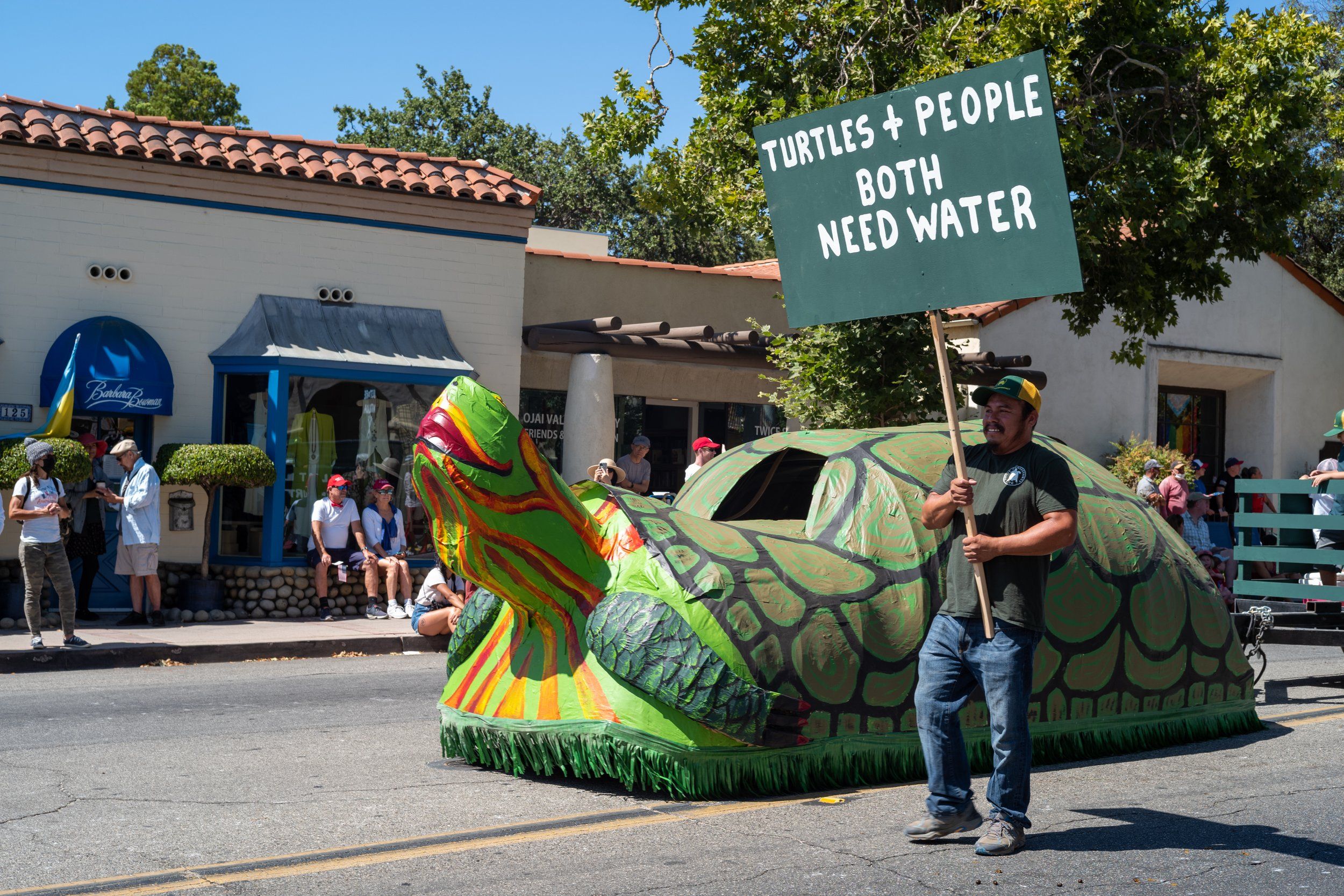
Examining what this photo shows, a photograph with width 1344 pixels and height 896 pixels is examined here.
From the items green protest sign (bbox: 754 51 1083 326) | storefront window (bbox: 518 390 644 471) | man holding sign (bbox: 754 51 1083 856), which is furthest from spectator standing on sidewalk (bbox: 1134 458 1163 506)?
green protest sign (bbox: 754 51 1083 326)

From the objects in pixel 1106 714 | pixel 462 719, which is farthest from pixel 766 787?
pixel 1106 714

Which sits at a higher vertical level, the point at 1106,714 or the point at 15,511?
the point at 15,511

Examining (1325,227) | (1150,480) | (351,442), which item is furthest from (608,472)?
(1325,227)

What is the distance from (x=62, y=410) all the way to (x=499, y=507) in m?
9.56

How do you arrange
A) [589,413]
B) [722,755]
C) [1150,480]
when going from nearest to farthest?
1. [722,755]
2. [1150,480]
3. [589,413]

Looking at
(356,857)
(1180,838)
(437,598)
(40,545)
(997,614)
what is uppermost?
(40,545)

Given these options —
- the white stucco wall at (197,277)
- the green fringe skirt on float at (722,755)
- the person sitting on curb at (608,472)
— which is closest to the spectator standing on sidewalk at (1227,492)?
the white stucco wall at (197,277)

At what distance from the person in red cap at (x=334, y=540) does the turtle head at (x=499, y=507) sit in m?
9.47

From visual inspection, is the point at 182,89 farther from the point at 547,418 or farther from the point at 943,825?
the point at 943,825

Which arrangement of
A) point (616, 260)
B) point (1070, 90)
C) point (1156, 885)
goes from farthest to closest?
point (616, 260), point (1070, 90), point (1156, 885)

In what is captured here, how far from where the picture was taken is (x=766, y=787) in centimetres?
621

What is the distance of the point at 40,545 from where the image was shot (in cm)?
1180

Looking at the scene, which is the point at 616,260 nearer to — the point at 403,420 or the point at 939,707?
the point at 403,420

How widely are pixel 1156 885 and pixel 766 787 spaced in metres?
1.83
